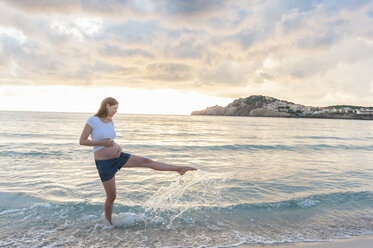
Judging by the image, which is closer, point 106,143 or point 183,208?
point 106,143

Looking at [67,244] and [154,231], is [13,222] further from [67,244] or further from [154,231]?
[154,231]

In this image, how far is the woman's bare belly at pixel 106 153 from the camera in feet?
15.3

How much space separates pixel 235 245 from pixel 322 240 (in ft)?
6.29

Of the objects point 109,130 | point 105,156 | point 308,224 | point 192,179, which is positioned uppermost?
point 109,130

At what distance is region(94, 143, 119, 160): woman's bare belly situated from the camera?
466 centimetres

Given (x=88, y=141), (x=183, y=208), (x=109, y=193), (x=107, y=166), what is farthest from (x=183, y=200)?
(x=88, y=141)

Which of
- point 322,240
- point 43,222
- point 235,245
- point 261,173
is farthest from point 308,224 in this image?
point 43,222

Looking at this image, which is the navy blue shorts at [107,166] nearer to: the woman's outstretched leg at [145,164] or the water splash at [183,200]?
the woman's outstretched leg at [145,164]

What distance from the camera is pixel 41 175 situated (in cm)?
985

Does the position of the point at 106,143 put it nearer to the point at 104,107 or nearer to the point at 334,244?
the point at 104,107

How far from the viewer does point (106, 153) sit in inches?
185

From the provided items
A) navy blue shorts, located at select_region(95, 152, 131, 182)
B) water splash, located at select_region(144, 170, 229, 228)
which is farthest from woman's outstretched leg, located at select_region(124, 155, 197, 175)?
water splash, located at select_region(144, 170, 229, 228)

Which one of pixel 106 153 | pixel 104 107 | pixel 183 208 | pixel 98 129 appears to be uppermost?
pixel 104 107

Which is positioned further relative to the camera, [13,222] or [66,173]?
[66,173]
